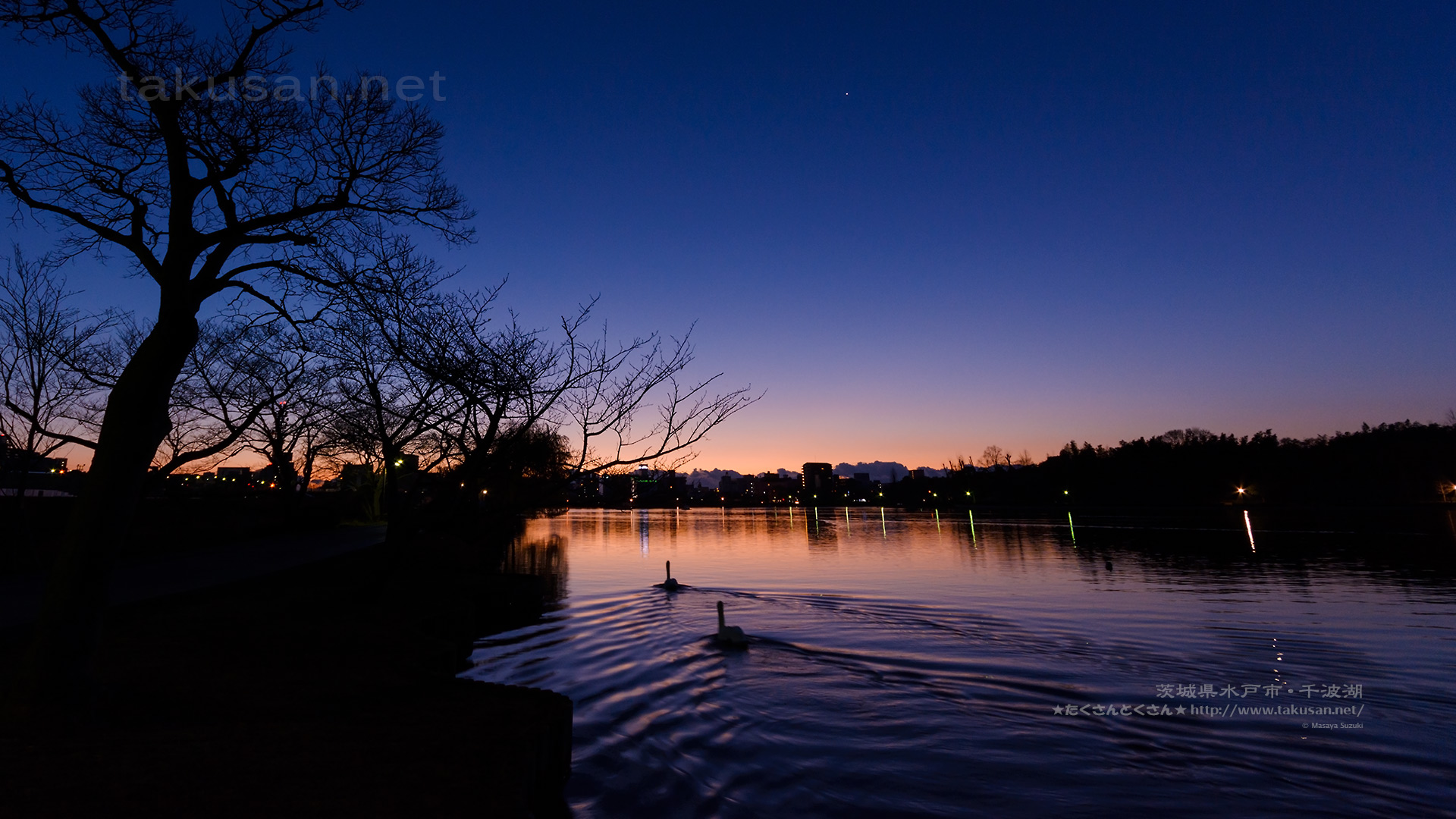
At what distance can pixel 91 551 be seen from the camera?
6.91 meters

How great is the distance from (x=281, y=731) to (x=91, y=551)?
2734 millimetres

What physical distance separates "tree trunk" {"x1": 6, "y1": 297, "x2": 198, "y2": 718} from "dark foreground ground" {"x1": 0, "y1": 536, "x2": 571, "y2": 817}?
0.48 m

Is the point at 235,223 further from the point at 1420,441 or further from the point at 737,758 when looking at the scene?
the point at 1420,441

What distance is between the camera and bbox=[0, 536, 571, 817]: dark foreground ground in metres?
5.40

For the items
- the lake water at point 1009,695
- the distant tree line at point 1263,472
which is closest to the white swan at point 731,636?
the lake water at point 1009,695

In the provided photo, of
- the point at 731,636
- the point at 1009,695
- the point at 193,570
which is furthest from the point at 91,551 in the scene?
the point at 193,570

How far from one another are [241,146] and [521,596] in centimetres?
1993

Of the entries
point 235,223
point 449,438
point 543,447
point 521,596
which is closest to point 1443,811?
point 235,223

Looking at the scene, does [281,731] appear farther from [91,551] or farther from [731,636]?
[731,636]

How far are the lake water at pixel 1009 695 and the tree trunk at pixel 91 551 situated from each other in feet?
18.3

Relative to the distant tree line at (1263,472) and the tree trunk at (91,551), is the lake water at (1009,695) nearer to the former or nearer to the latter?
the tree trunk at (91,551)

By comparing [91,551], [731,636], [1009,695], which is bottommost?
[1009,695]

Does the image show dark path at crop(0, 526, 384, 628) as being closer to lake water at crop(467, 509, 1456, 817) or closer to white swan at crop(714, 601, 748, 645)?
lake water at crop(467, 509, 1456, 817)

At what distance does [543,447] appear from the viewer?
30328mm
